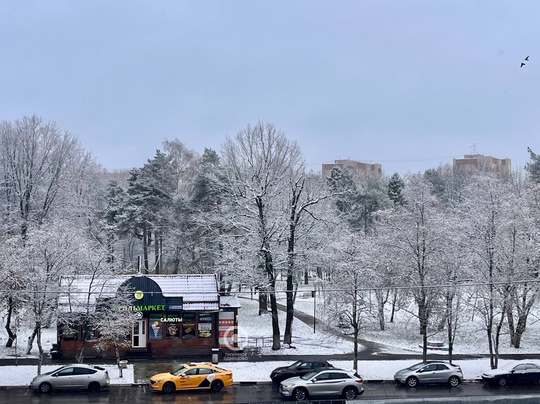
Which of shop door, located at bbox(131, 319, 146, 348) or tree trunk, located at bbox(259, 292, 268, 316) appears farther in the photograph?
tree trunk, located at bbox(259, 292, 268, 316)

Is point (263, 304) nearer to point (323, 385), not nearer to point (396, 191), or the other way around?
point (323, 385)

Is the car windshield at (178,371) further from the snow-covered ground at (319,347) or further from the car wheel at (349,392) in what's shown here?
the car wheel at (349,392)

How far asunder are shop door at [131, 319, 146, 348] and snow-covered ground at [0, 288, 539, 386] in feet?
9.90

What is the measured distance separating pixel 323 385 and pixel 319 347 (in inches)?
424

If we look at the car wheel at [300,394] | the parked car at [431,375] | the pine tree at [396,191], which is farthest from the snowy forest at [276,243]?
the pine tree at [396,191]

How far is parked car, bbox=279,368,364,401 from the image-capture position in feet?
84.7

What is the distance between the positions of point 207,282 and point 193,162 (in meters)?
30.2

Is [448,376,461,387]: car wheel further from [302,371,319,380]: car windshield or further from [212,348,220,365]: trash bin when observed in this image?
[212,348,220,365]: trash bin

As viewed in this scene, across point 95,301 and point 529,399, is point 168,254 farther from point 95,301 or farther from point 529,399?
point 529,399

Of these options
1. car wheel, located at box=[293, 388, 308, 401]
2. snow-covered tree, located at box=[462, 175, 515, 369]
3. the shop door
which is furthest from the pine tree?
car wheel, located at box=[293, 388, 308, 401]

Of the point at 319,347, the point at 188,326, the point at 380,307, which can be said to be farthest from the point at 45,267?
the point at 380,307

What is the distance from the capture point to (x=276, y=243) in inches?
1425

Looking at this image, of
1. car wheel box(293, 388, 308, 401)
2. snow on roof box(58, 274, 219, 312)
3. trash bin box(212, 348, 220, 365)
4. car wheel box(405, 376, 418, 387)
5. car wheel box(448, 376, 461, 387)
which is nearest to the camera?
car wheel box(293, 388, 308, 401)

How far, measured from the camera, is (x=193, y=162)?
65.4 m
